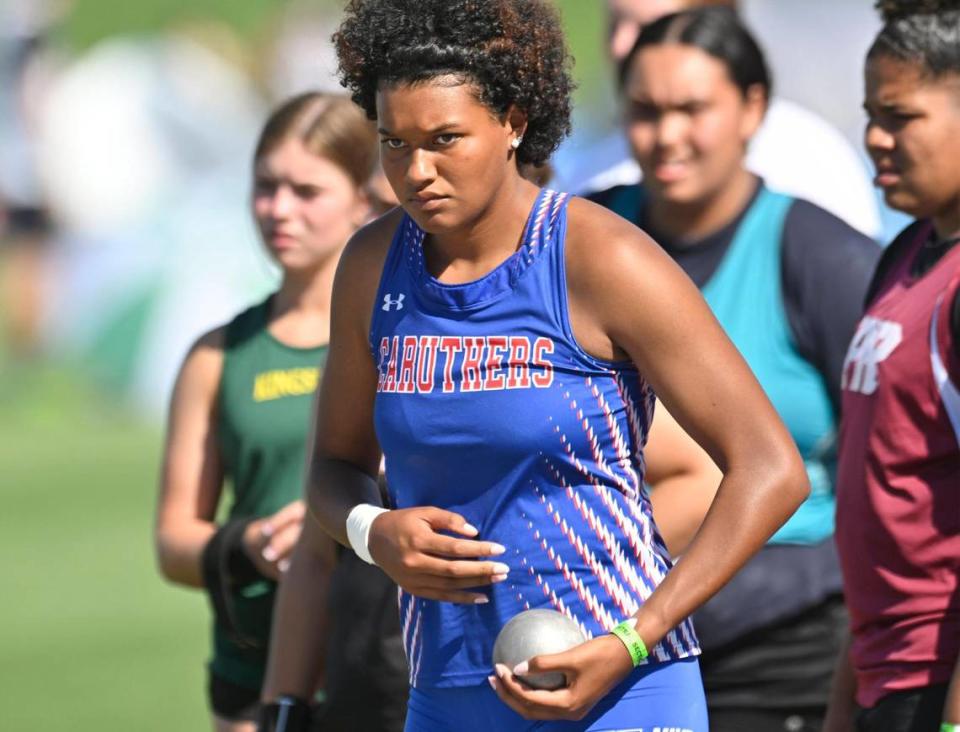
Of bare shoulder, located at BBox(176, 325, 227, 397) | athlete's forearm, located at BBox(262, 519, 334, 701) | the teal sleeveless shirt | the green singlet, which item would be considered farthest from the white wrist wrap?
Answer: bare shoulder, located at BBox(176, 325, 227, 397)

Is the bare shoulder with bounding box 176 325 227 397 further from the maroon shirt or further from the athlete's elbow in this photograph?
the athlete's elbow

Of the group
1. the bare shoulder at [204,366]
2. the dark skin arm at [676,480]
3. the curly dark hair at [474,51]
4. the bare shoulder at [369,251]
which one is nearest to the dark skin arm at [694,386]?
the curly dark hair at [474,51]

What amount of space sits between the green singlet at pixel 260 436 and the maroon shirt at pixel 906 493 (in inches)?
71.3

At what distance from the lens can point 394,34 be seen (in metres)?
3.16

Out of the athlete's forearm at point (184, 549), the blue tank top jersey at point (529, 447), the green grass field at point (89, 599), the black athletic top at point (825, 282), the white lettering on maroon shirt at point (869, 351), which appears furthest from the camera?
the green grass field at point (89, 599)

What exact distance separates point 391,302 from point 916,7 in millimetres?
1526

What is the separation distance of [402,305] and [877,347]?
1080mm

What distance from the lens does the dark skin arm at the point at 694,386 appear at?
301cm

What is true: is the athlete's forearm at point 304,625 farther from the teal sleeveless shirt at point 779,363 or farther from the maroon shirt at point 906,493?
the maroon shirt at point 906,493

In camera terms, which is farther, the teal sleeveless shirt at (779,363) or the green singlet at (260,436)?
the green singlet at (260,436)

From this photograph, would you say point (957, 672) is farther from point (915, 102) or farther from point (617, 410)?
point (915, 102)

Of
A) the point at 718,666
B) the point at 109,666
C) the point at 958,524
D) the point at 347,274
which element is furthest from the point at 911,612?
the point at 109,666

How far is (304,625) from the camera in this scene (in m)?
4.16

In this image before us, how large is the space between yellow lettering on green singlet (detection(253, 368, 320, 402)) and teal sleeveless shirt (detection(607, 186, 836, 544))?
122 cm
